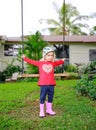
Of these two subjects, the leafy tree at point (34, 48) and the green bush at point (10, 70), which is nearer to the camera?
the leafy tree at point (34, 48)

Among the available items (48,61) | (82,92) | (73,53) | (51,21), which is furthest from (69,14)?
(48,61)

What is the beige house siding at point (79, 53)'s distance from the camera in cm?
2314

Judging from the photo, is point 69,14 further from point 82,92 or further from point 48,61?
point 48,61

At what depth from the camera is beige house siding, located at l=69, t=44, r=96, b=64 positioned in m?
23.1

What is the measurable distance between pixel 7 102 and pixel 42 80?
196cm

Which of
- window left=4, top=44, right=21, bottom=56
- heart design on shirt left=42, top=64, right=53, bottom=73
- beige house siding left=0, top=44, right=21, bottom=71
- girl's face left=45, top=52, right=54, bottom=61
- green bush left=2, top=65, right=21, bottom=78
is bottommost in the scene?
green bush left=2, top=65, right=21, bottom=78

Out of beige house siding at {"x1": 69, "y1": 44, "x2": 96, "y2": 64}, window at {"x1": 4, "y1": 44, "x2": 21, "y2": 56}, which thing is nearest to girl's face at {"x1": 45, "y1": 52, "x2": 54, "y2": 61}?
window at {"x1": 4, "y1": 44, "x2": 21, "y2": 56}

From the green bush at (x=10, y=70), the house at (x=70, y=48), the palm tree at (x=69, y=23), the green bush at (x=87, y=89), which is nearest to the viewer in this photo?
the green bush at (x=87, y=89)

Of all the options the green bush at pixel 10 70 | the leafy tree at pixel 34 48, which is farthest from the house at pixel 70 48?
the leafy tree at pixel 34 48

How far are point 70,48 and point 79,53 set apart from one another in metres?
0.81

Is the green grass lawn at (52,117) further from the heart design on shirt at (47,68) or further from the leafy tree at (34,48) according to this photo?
the leafy tree at (34,48)

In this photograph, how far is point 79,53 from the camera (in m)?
23.3

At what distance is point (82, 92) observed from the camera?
30.5ft

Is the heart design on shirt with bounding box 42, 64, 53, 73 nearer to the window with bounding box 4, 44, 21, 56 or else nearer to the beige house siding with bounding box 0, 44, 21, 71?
the beige house siding with bounding box 0, 44, 21, 71
